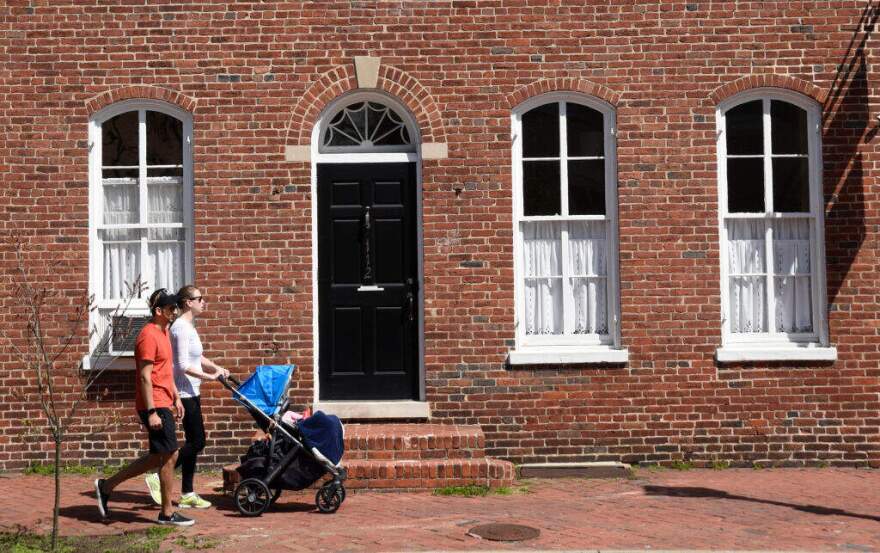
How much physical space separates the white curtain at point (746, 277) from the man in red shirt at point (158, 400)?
5.66 meters

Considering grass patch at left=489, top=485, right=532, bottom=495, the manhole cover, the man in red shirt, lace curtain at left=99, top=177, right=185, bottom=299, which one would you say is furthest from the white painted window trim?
the manhole cover

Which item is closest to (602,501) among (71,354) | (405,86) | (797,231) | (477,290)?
(477,290)

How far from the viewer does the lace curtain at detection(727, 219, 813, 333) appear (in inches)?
422

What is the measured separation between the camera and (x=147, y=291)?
35.5ft

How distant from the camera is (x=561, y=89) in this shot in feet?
34.8

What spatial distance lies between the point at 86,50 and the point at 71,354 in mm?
3099

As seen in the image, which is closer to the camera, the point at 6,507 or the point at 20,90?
the point at 6,507

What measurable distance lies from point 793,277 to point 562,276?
237 centimetres

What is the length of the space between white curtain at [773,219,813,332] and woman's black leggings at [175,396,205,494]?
5.84m

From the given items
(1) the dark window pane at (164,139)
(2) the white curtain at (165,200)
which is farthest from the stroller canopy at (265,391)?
(1) the dark window pane at (164,139)

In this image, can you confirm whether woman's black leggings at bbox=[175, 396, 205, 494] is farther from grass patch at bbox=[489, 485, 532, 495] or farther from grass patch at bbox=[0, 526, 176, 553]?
grass patch at bbox=[489, 485, 532, 495]

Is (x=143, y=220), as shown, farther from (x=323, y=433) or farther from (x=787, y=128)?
(x=787, y=128)

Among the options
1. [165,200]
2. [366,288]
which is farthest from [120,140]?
[366,288]

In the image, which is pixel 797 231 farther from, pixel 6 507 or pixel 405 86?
pixel 6 507
